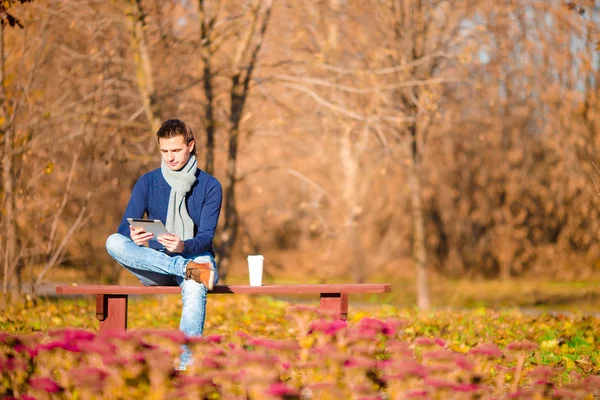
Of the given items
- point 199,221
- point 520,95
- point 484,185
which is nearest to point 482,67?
point 520,95

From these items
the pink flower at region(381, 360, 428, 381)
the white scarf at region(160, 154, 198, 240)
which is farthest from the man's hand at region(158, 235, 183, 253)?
the pink flower at region(381, 360, 428, 381)

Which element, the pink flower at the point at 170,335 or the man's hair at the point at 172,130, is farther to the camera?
the man's hair at the point at 172,130

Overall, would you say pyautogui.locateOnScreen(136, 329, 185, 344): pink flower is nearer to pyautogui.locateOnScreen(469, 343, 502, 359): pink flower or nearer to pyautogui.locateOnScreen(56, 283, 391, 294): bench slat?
pyautogui.locateOnScreen(469, 343, 502, 359): pink flower

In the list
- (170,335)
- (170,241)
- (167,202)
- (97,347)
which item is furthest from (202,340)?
(167,202)

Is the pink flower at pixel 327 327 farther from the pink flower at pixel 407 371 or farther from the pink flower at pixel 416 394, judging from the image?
the pink flower at pixel 416 394

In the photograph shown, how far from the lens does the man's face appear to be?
196 inches

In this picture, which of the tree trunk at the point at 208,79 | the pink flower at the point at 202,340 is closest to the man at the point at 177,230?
the pink flower at the point at 202,340

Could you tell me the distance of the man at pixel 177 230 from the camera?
4664mm

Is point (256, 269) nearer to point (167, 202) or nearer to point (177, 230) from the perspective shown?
point (177, 230)

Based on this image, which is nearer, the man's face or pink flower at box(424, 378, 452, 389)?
pink flower at box(424, 378, 452, 389)

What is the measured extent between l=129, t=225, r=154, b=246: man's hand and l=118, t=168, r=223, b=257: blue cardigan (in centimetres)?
28

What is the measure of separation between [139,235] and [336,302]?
1.23 m

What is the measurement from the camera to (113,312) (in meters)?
4.97

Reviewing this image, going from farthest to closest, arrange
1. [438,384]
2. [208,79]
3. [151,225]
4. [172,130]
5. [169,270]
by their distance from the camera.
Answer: [208,79] → [172,130] → [169,270] → [151,225] → [438,384]
